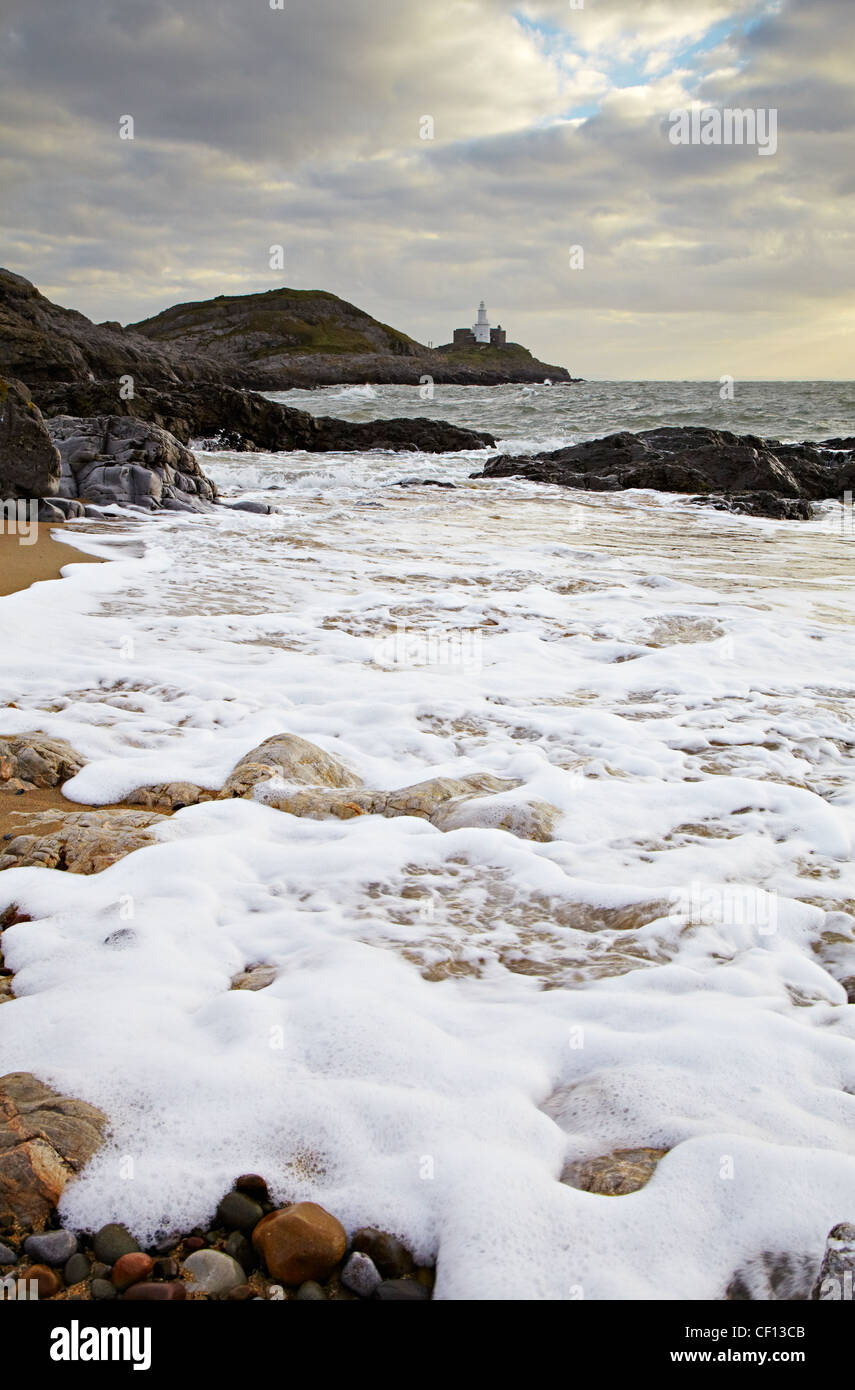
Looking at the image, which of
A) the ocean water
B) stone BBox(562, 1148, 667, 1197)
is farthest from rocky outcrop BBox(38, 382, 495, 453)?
stone BBox(562, 1148, 667, 1197)

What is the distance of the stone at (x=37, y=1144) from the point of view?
1.80 m

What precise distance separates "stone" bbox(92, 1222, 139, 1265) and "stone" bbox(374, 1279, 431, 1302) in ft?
A: 1.64

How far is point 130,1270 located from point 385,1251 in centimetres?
50

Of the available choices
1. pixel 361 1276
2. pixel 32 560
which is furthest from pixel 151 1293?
pixel 32 560

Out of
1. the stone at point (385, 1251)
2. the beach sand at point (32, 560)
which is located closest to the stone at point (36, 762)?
the stone at point (385, 1251)

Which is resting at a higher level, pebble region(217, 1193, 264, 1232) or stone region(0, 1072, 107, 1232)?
stone region(0, 1072, 107, 1232)

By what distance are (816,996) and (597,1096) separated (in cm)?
88

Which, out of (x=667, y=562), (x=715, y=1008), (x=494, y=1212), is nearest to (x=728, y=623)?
(x=667, y=562)

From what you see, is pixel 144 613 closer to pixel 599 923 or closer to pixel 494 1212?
pixel 599 923

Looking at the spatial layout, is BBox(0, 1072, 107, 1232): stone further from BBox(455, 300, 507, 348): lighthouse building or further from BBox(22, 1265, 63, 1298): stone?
BBox(455, 300, 507, 348): lighthouse building

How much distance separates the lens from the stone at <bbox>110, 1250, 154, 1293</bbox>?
1.69 metres

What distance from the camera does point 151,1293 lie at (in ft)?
5.43

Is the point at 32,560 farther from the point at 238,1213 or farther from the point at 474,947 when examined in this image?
the point at 238,1213

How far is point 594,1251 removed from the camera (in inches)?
70.0
